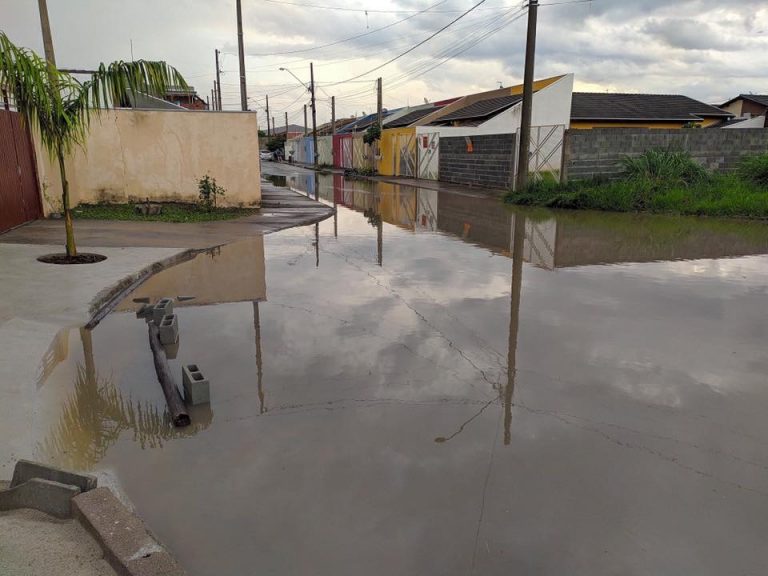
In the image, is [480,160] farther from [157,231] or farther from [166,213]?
[157,231]

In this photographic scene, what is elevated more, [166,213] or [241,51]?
[241,51]

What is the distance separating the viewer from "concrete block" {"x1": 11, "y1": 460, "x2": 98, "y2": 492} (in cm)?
299

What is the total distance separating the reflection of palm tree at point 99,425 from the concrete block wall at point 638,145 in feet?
56.7

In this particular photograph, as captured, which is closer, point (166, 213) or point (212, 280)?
point (212, 280)

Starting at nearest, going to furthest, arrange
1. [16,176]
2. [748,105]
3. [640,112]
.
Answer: [16,176] → [640,112] → [748,105]

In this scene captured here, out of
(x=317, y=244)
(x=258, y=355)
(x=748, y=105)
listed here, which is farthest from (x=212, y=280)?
(x=748, y=105)

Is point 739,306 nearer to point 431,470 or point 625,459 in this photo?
point 625,459

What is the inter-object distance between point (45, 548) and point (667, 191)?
1720cm

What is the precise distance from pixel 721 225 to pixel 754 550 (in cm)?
1250

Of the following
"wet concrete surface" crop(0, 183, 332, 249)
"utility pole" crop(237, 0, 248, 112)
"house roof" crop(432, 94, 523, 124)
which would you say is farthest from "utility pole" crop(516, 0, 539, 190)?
"utility pole" crop(237, 0, 248, 112)

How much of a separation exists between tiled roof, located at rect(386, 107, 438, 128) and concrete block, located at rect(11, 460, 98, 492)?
4223cm

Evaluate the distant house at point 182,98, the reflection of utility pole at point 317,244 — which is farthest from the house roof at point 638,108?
the reflection of utility pole at point 317,244

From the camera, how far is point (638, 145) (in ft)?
62.4

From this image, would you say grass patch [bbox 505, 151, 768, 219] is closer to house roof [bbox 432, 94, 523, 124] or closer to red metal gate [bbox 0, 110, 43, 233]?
house roof [bbox 432, 94, 523, 124]
